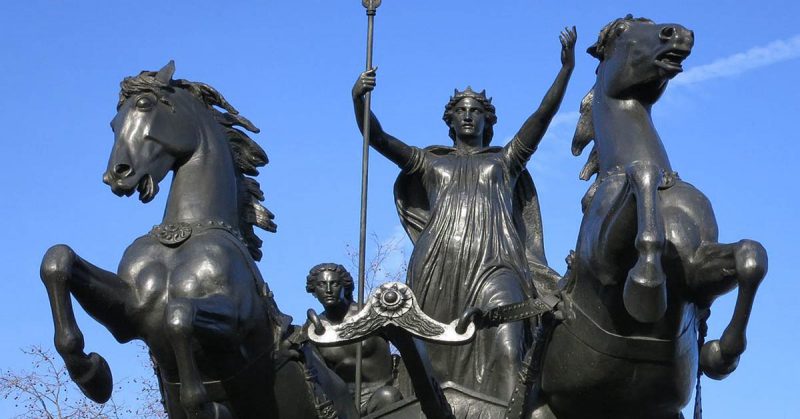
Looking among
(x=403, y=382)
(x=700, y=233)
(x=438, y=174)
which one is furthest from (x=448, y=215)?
(x=700, y=233)

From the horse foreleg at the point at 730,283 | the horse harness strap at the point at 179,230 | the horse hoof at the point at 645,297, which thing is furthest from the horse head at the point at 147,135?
the horse foreleg at the point at 730,283

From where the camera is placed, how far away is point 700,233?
7.73 m

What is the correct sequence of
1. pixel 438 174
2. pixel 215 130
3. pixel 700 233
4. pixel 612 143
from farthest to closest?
pixel 438 174 < pixel 215 130 < pixel 612 143 < pixel 700 233

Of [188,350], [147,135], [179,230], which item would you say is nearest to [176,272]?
[179,230]

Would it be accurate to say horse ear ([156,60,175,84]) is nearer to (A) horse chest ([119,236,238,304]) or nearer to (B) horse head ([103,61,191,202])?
(B) horse head ([103,61,191,202])

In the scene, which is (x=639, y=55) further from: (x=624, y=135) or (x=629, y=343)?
(x=629, y=343)

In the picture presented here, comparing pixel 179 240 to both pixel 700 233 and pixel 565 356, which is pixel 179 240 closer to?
pixel 565 356

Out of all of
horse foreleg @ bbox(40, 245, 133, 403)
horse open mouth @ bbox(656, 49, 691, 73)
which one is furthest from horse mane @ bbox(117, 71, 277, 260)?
horse open mouth @ bbox(656, 49, 691, 73)

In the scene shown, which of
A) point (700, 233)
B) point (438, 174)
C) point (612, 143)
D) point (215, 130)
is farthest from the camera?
point (438, 174)

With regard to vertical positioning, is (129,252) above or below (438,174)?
below

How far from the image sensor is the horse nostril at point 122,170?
29.4 feet

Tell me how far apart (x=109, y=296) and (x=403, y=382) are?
7.22 ft

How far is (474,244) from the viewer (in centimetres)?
985

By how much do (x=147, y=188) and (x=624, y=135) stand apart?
114 inches
